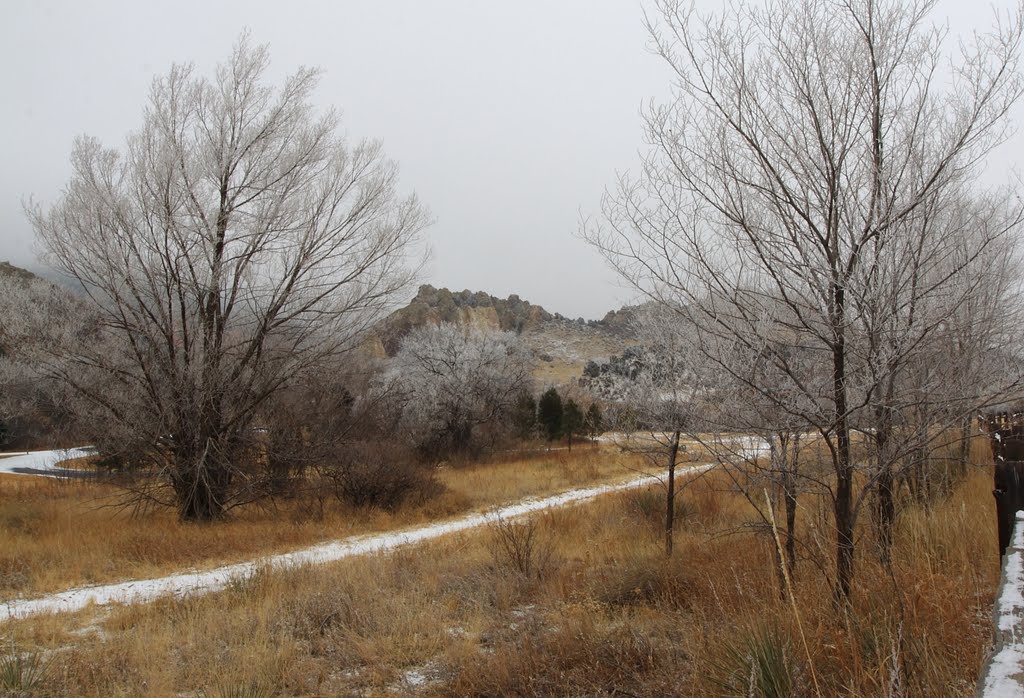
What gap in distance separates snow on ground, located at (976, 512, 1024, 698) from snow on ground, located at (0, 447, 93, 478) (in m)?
23.5

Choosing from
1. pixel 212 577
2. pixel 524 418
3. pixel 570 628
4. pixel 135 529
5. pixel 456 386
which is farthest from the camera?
pixel 524 418

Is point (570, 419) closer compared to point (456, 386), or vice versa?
point (456, 386)

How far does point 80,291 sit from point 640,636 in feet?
39.1

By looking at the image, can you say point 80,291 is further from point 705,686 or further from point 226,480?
point 705,686

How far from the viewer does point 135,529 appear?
427 inches

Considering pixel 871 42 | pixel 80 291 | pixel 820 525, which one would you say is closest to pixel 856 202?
pixel 871 42

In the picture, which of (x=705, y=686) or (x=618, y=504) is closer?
(x=705, y=686)

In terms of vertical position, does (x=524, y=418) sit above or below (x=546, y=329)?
below

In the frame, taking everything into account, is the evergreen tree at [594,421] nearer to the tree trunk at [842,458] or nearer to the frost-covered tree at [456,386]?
the frost-covered tree at [456,386]

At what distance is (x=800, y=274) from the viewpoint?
363 centimetres

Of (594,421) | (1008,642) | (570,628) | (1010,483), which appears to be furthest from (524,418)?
Result: (1008,642)

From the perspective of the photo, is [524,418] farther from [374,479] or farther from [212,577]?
[212,577]

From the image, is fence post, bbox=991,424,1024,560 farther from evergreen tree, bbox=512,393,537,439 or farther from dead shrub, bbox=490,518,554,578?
evergreen tree, bbox=512,393,537,439

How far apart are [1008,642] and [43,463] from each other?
28.7m
